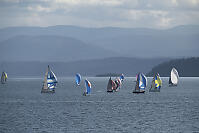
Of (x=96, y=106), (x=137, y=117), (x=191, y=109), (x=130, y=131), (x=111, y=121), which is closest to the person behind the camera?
(x=130, y=131)

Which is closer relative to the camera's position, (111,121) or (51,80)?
(111,121)

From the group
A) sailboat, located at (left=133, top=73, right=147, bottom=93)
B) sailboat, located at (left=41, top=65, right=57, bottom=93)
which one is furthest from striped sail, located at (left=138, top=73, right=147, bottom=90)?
sailboat, located at (left=41, top=65, right=57, bottom=93)

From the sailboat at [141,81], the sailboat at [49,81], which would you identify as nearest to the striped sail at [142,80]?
the sailboat at [141,81]

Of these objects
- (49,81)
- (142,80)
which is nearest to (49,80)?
(49,81)

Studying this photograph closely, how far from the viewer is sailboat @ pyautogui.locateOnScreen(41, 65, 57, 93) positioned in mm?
145875

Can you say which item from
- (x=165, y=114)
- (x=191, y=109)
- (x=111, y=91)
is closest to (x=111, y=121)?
(x=165, y=114)

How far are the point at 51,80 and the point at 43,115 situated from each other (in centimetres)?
5706

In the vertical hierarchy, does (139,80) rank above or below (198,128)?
above

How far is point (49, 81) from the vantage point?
5861 inches

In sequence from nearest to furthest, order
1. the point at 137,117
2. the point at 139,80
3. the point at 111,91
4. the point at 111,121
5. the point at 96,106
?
the point at 111,121, the point at 137,117, the point at 96,106, the point at 139,80, the point at 111,91

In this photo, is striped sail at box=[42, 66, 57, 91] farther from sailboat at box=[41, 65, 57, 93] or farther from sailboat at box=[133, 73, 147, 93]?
sailboat at box=[133, 73, 147, 93]

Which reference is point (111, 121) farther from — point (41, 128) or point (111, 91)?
A: point (111, 91)

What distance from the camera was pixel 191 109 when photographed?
102438mm

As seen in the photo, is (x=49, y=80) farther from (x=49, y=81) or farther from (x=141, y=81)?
(x=141, y=81)
